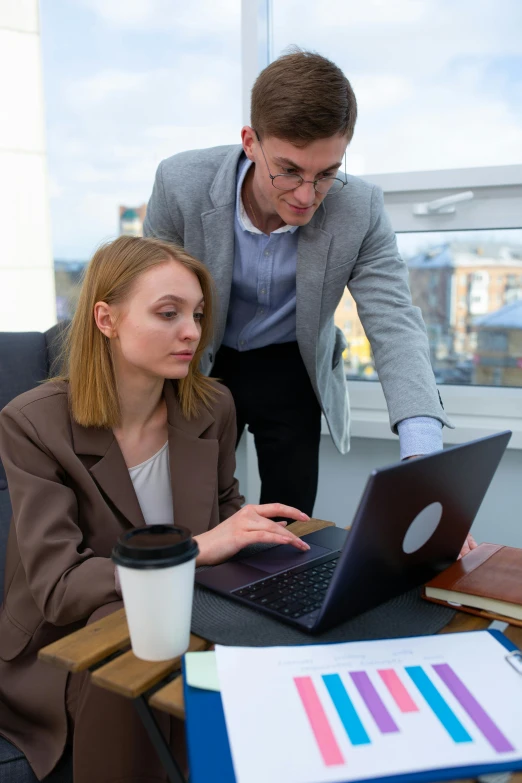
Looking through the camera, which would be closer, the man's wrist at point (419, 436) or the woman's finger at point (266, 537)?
the woman's finger at point (266, 537)

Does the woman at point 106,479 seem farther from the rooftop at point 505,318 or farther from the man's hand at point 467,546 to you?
the rooftop at point 505,318

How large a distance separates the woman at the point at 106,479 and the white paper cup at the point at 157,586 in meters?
0.17

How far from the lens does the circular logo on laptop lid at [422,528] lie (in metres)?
0.81

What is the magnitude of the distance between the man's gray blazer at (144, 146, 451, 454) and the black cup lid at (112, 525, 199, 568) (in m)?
0.79

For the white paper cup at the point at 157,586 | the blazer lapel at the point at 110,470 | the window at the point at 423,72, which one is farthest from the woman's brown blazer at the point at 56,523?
the window at the point at 423,72

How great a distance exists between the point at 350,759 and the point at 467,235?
1628 mm

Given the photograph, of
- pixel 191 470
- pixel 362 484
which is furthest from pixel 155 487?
pixel 362 484

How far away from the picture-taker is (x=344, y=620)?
0.83 m

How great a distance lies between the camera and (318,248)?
4.89 feet

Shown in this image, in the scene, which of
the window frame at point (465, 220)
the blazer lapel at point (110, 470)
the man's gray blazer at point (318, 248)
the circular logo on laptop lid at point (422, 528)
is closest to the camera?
the circular logo on laptop lid at point (422, 528)

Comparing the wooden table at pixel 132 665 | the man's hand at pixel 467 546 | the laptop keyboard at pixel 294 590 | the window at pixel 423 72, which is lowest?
the wooden table at pixel 132 665

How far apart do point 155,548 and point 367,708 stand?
0.24m

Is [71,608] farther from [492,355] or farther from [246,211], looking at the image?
[492,355]

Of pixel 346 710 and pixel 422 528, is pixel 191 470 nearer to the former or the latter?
pixel 422 528
